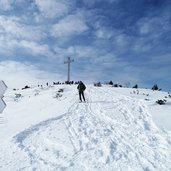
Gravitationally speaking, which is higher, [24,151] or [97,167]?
[24,151]

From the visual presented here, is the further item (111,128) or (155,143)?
(111,128)

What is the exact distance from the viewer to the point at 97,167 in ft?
27.1

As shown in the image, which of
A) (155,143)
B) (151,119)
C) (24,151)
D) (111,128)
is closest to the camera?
(24,151)

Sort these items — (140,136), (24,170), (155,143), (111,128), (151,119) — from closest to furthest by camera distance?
(24,170), (155,143), (140,136), (111,128), (151,119)

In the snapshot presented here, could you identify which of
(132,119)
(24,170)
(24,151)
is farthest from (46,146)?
(132,119)

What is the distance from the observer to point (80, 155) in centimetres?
925

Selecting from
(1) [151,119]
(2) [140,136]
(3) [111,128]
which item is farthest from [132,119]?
(2) [140,136]

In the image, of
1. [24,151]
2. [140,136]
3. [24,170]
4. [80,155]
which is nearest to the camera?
[24,170]

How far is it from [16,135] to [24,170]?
429cm

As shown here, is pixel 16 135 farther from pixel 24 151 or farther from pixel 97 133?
pixel 97 133

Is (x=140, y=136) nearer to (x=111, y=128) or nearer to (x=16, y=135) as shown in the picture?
(x=111, y=128)

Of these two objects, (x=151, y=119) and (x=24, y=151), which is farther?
(x=151, y=119)

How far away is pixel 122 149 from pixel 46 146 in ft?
9.42

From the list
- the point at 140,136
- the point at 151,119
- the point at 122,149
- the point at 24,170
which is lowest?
the point at 24,170
